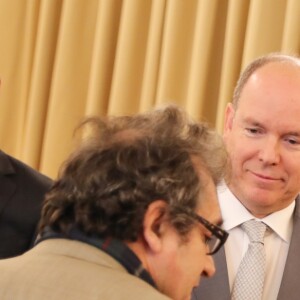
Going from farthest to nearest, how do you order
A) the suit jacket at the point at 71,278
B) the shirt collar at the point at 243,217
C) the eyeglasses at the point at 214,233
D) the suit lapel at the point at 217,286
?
the shirt collar at the point at 243,217, the suit lapel at the point at 217,286, the eyeglasses at the point at 214,233, the suit jacket at the point at 71,278

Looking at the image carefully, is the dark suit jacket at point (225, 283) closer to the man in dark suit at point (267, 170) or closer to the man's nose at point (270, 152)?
the man in dark suit at point (267, 170)

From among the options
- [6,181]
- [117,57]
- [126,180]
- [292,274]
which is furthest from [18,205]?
[117,57]

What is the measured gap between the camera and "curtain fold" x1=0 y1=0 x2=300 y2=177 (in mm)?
2443

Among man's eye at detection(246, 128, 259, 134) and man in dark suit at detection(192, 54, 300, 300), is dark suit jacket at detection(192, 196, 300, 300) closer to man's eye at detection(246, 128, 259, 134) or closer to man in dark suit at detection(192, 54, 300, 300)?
man in dark suit at detection(192, 54, 300, 300)

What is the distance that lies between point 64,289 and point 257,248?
752mm

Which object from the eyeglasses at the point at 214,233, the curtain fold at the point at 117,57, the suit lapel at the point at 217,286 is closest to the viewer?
the eyeglasses at the point at 214,233

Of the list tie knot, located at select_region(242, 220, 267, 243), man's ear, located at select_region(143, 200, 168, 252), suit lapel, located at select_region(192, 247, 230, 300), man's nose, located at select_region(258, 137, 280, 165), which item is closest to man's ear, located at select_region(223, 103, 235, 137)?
man's nose, located at select_region(258, 137, 280, 165)

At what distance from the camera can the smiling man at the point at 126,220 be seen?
1004mm

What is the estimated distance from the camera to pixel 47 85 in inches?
111

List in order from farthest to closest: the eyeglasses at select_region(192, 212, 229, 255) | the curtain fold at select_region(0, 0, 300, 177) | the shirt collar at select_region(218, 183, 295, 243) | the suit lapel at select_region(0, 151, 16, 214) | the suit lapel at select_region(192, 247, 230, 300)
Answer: the curtain fold at select_region(0, 0, 300, 177), the suit lapel at select_region(0, 151, 16, 214), the shirt collar at select_region(218, 183, 295, 243), the suit lapel at select_region(192, 247, 230, 300), the eyeglasses at select_region(192, 212, 229, 255)

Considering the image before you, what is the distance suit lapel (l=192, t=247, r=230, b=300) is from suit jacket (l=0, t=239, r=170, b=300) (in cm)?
60

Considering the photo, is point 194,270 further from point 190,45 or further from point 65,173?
point 190,45

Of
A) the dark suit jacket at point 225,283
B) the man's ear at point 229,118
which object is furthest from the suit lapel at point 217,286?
the man's ear at point 229,118

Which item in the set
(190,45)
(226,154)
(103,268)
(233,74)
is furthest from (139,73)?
(103,268)
